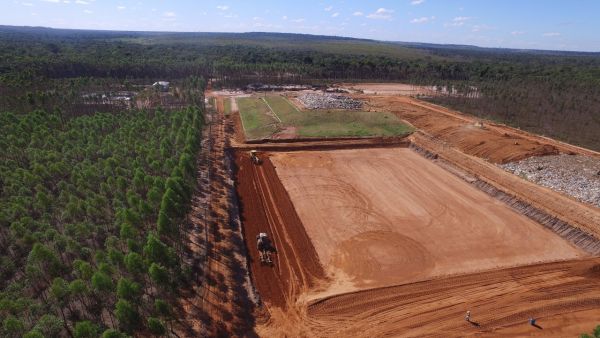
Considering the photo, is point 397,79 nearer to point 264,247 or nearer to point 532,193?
point 532,193

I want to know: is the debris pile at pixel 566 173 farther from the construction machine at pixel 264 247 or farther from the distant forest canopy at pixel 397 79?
the construction machine at pixel 264 247

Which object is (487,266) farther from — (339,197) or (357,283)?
(339,197)

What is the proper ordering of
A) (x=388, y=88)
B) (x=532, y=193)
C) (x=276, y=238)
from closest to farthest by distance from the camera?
(x=276, y=238)
(x=532, y=193)
(x=388, y=88)

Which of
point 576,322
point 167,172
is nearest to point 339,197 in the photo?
point 167,172

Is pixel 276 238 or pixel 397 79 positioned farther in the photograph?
pixel 397 79

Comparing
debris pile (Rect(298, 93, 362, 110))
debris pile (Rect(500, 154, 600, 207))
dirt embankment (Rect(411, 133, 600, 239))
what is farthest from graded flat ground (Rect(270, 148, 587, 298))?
debris pile (Rect(298, 93, 362, 110))

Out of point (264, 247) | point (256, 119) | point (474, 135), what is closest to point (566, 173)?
point (474, 135)
